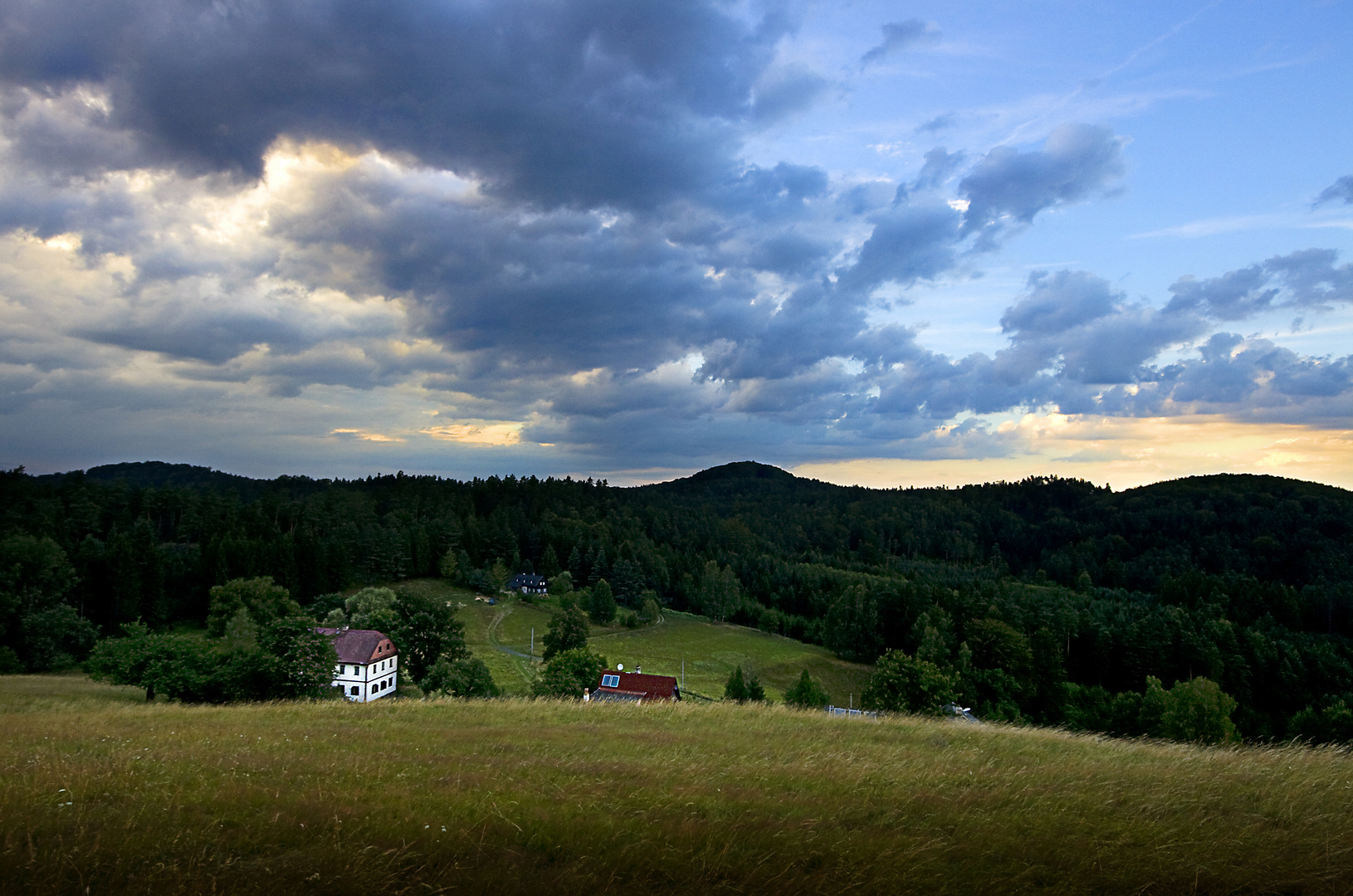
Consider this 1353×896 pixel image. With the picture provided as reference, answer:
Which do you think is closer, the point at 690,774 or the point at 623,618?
the point at 690,774

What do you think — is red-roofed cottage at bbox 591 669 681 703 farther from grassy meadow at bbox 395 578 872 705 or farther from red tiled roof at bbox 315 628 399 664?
red tiled roof at bbox 315 628 399 664

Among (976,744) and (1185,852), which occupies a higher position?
(1185,852)

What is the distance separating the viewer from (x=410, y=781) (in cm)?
900

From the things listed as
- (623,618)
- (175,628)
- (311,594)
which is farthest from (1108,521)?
(175,628)

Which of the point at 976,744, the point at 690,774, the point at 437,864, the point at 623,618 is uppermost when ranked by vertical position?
the point at 437,864

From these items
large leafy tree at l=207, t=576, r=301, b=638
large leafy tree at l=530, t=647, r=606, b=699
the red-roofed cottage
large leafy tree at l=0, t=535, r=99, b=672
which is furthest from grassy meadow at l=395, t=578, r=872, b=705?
large leafy tree at l=0, t=535, r=99, b=672

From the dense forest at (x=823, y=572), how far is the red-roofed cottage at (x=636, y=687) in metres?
27.6

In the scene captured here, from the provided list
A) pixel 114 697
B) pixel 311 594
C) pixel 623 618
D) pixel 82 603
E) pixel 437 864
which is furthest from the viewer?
pixel 623 618

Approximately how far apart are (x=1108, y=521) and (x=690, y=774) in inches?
8640

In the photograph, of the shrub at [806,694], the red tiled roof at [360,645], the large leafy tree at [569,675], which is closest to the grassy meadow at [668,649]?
the red tiled roof at [360,645]

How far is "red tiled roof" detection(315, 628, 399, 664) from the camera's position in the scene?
4697 cm

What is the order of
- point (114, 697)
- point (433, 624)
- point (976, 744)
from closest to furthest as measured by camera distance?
point (976, 744) < point (114, 697) < point (433, 624)

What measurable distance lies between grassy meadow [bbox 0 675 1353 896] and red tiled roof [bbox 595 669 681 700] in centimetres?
3617

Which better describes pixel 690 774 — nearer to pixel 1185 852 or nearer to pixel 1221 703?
pixel 1185 852
